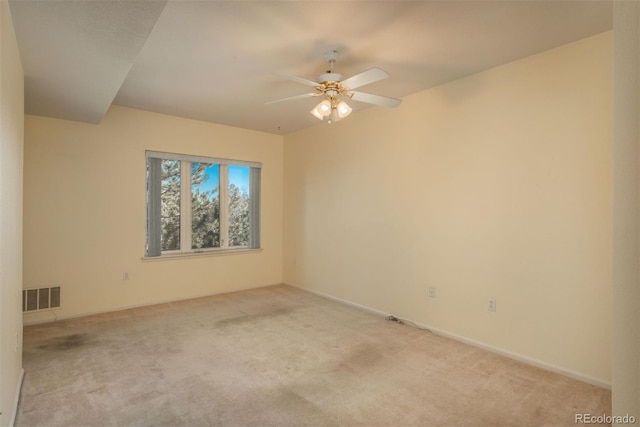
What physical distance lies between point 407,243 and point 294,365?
74.6 inches

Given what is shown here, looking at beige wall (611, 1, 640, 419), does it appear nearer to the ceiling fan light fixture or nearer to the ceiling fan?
the ceiling fan

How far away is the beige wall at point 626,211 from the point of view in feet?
2.46

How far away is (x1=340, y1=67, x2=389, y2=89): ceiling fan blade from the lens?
224 centimetres

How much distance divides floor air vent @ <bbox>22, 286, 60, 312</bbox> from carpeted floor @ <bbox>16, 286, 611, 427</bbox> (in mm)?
258

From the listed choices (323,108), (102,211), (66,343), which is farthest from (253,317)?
(323,108)

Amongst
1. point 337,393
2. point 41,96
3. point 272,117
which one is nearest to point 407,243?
point 337,393

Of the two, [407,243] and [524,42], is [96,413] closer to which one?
[407,243]

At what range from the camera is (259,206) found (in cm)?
564

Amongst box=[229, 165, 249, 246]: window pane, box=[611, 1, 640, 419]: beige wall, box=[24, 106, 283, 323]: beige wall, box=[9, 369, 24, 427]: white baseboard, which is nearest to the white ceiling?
box=[24, 106, 283, 323]: beige wall

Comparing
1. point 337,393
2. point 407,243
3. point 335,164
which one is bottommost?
point 337,393

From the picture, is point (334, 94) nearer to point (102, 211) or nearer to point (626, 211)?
point (626, 211)

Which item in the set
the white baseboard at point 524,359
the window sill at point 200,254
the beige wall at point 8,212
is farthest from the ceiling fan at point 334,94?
the window sill at point 200,254

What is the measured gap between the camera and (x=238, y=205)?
5.50m

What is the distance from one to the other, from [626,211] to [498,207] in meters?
Answer: 2.44
